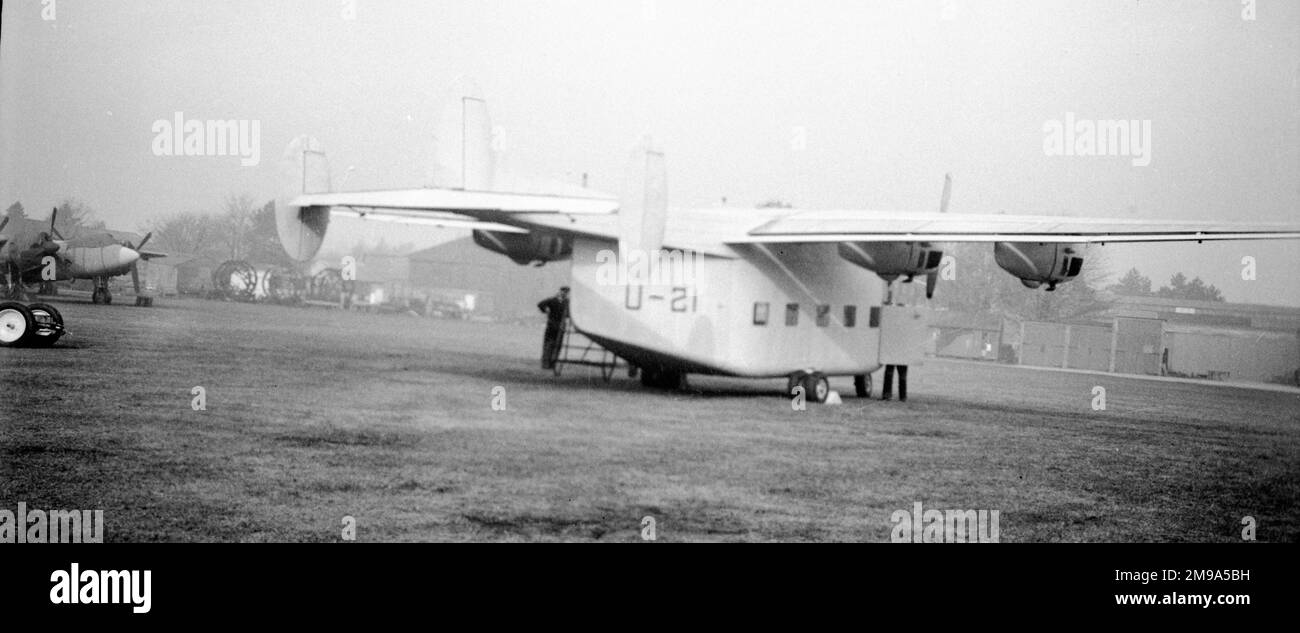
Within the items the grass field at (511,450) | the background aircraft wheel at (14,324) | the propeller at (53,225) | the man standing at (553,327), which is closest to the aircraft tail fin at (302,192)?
the grass field at (511,450)

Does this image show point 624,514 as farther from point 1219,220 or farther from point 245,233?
point 1219,220

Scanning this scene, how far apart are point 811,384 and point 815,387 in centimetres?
5

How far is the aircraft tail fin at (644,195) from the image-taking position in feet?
22.5

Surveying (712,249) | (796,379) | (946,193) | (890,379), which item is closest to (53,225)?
(712,249)

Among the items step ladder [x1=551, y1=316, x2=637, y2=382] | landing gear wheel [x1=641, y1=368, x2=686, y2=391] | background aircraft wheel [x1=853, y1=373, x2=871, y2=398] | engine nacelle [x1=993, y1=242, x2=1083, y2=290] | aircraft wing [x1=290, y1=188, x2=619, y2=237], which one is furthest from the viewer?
background aircraft wheel [x1=853, y1=373, x2=871, y2=398]

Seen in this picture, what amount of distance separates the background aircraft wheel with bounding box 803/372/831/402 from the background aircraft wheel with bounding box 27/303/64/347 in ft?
21.8

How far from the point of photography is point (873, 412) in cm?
949

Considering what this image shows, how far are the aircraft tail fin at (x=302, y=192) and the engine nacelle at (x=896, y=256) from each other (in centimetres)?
490

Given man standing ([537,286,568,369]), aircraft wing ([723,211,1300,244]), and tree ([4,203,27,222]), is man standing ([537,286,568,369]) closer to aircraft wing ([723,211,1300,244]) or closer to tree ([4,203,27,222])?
aircraft wing ([723,211,1300,244])

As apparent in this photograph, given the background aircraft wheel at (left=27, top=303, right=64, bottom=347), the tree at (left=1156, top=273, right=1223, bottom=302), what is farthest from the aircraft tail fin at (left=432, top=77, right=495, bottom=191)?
the tree at (left=1156, top=273, right=1223, bottom=302)

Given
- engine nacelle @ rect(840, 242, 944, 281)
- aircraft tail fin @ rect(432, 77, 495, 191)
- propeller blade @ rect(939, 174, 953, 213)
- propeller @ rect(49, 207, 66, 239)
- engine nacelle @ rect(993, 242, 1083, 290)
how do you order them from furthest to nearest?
engine nacelle @ rect(840, 242, 944, 281) → engine nacelle @ rect(993, 242, 1083, 290) → propeller blade @ rect(939, 174, 953, 213) → aircraft tail fin @ rect(432, 77, 495, 191) → propeller @ rect(49, 207, 66, 239)

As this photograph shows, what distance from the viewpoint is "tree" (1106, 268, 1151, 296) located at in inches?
289
